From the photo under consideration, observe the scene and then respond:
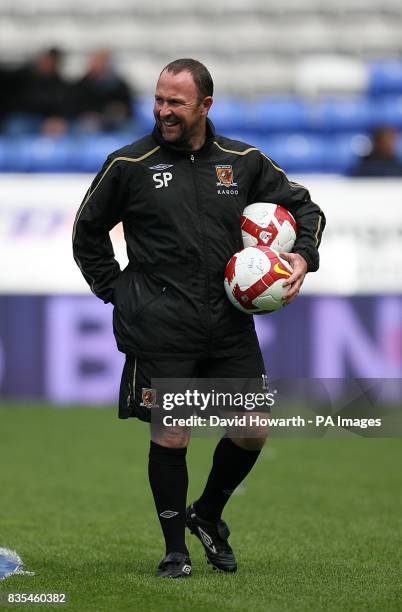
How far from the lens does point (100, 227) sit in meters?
5.32

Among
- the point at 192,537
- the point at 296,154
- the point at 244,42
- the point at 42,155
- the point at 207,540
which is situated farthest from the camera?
the point at 244,42

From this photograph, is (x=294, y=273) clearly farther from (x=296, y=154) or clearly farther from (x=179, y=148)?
(x=296, y=154)

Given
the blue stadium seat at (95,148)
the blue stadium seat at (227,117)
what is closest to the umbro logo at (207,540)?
the blue stadium seat at (95,148)

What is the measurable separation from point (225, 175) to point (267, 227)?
0.27 m

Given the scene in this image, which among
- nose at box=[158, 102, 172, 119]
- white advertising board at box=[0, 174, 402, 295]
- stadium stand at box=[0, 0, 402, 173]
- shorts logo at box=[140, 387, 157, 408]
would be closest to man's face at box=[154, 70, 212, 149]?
nose at box=[158, 102, 172, 119]

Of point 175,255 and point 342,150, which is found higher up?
point 342,150

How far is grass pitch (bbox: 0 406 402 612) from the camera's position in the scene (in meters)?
4.91

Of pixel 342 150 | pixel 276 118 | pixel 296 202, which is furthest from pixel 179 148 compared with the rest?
pixel 276 118

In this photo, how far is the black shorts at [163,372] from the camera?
5176 millimetres

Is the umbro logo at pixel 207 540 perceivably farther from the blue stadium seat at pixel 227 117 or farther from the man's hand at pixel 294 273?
the blue stadium seat at pixel 227 117

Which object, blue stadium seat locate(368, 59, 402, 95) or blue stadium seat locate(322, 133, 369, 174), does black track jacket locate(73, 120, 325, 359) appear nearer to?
blue stadium seat locate(322, 133, 369, 174)

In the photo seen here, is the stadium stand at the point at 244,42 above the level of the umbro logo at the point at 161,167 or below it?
above

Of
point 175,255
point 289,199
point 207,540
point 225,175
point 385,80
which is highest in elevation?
point 385,80

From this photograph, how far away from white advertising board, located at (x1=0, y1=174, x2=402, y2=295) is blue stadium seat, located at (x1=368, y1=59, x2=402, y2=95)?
372cm
